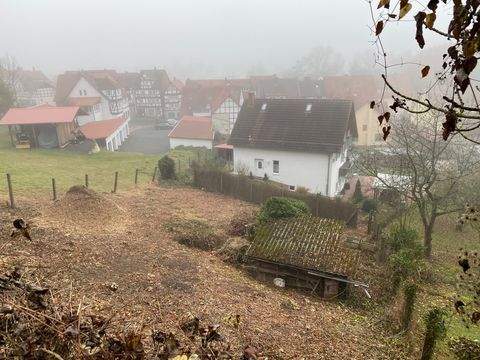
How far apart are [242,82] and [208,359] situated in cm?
6610

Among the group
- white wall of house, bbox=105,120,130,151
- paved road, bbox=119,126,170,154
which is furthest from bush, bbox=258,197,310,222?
paved road, bbox=119,126,170,154

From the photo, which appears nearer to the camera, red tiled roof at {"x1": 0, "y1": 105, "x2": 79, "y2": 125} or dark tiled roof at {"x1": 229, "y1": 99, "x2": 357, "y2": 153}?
dark tiled roof at {"x1": 229, "y1": 99, "x2": 357, "y2": 153}

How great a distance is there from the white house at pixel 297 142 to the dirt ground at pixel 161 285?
46.4ft

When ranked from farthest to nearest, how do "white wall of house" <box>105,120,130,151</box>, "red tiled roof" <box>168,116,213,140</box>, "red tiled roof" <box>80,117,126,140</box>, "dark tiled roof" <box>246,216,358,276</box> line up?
"red tiled roof" <box>168,116,213,140</box> < "white wall of house" <box>105,120,130,151</box> < "red tiled roof" <box>80,117,126,140</box> < "dark tiled roof" <box>246,216,358,276</box>

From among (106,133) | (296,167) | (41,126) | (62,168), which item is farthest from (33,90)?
(296,167)

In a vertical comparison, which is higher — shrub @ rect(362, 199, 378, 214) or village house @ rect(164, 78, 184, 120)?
village house @ rect(164, 78, 184, 120)

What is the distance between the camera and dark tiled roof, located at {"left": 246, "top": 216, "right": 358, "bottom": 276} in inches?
493

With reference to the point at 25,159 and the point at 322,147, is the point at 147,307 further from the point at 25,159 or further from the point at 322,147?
the point at 25,159

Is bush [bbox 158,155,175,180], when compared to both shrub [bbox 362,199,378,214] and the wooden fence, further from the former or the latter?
shrub [bbox 362,199,378,214]

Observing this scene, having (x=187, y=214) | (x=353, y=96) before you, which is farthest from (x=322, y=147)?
(x=353, y=96)

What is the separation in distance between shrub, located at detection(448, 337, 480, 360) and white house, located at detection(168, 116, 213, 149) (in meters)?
35.9

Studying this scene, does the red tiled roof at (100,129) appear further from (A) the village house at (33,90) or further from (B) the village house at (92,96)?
(A) the village house at (33,90)

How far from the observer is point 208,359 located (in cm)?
379

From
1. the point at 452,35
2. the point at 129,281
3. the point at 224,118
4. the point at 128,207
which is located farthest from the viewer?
the point at 224,118
